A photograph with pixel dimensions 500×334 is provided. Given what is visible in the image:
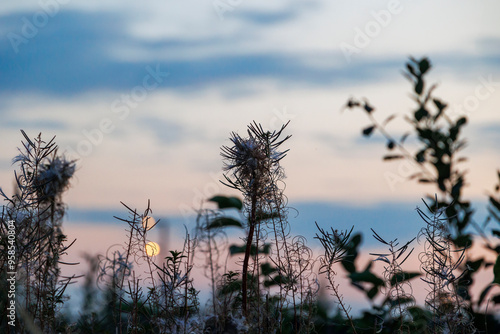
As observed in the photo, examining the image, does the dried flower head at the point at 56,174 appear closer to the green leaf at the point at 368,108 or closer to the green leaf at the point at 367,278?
the green leaf at the point at 367,278

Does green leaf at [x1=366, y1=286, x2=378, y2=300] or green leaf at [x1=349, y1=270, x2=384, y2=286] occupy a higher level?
green leaf at [x1=349, y1=270, x2=384, y2=286]

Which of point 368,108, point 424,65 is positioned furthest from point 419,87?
point 368,108

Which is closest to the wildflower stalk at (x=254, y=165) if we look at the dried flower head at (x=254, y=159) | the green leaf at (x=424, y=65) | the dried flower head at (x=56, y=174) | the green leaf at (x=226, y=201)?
the dried flower head at (x=254, y=159)

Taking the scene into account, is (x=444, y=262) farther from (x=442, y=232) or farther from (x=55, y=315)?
(x=55, y=315)

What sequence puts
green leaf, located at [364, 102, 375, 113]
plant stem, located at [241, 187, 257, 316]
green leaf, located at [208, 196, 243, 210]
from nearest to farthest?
plant stem, located at [241, 187, 257, 316], green leaf, located at [208, 196, 243, 210], green leaf, located at [364, 102, 375, 113]

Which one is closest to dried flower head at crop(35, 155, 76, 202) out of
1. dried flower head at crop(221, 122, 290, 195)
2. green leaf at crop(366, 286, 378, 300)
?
dried flower head at crop(221, 122, 290, 195)

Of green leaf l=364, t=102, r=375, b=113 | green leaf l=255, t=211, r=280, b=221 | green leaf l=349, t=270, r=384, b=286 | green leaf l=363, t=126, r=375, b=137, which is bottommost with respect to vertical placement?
green leaf l=349, t=270, r=384, b=286

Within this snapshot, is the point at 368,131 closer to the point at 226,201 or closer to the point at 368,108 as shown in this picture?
the point at 368,108

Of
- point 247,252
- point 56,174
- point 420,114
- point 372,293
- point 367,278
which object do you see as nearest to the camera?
point 247,252

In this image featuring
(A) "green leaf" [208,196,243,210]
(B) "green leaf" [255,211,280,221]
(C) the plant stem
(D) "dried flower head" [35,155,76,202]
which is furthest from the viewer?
(A) "green leaf" [208,196,243,210]

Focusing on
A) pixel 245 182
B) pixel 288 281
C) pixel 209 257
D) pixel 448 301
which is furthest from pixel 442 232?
pixel 209 257

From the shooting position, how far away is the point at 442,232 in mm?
2256

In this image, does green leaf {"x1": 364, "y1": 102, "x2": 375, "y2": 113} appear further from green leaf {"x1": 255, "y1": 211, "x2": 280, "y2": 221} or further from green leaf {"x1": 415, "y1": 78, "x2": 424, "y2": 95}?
green leaf {"x1": 255, "y1": 211, "x2": 280, "y2": 221}

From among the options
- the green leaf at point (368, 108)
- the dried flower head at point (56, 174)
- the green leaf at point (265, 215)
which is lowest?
the green leaf at point (265, 215)
